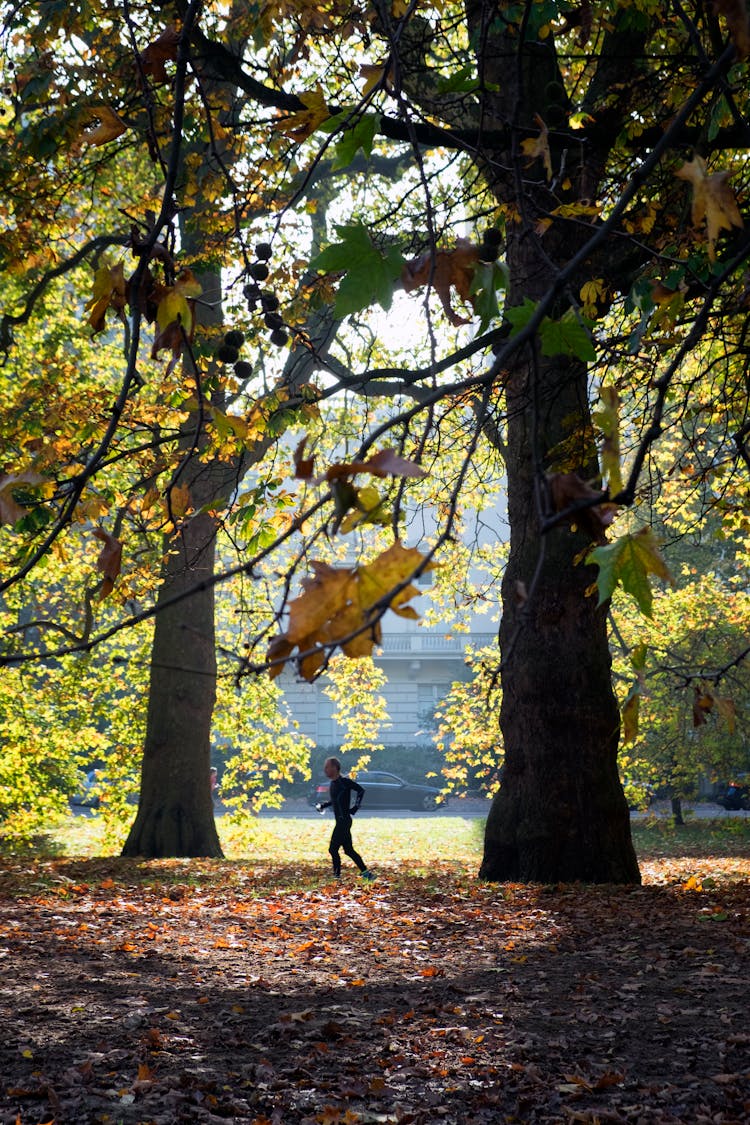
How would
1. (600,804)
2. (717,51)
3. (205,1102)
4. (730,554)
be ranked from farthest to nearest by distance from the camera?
(730,554) → (600,804) → (205,1102) → (717,51)

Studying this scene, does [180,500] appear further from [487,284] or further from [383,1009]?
[383,1009]

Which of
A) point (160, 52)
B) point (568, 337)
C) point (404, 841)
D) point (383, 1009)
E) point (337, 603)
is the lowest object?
point (404, 841)

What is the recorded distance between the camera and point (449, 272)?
2465mm

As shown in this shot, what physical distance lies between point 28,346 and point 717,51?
1418 cm

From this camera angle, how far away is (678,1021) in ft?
14.8

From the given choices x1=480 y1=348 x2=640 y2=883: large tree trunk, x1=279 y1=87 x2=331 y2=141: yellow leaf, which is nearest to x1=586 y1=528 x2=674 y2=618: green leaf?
x1=279 y1=87 x2=331 y2=141: yellow leaf

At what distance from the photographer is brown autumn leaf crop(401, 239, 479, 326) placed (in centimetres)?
234

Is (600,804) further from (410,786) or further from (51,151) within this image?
(410,786)

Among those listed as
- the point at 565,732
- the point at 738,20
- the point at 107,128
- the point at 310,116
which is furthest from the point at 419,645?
the point at 738,20

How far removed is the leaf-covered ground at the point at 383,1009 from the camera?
369 centimetres

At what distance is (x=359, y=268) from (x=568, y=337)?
49cm

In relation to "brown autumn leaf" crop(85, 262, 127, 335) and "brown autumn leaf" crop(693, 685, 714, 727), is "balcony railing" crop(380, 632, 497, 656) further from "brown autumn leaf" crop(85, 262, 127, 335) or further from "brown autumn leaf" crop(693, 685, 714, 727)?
"brown autumn leaf" crop(85, 262, 127, 335)

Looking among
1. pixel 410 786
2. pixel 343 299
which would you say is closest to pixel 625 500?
pixel 343 299

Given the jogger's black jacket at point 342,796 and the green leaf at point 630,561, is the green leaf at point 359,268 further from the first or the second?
the jogger's black jacket at point 342,796
